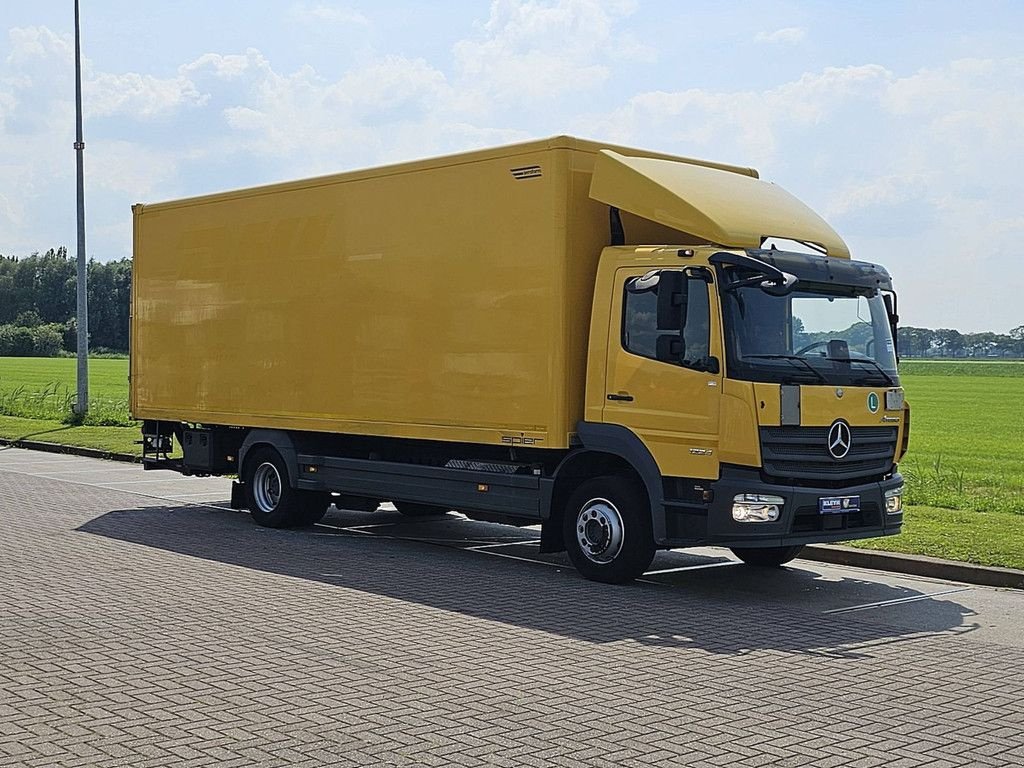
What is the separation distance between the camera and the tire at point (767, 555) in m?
12.4

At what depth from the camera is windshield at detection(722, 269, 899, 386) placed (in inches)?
418

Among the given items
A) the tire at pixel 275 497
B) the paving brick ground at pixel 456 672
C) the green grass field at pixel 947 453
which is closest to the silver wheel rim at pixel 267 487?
the tire at pixel 275 497

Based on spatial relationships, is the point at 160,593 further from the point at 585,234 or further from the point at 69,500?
the point at 69,500

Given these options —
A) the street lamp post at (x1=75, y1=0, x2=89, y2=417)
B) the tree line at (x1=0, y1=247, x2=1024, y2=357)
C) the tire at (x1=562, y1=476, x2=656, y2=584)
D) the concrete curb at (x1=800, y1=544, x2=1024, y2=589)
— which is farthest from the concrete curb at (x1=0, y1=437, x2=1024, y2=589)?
the tree line at (x1=0, y1=247, x2=1024, y2=357)

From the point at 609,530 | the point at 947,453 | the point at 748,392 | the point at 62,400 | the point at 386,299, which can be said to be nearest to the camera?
the point at 748,392

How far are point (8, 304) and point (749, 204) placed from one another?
138 m

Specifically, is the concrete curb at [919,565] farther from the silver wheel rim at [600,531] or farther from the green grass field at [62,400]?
the green grass field at [62,400]

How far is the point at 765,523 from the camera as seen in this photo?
34.6ft

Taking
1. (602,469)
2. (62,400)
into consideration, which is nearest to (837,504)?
(602,469)

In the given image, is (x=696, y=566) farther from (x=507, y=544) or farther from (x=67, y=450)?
(x=67, y=450)

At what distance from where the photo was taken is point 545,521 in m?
11.9

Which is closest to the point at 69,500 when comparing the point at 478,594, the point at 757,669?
the point at 478,594

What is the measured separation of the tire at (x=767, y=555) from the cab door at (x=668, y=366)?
2034mm

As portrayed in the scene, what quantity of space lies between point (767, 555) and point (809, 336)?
8.21 feet
